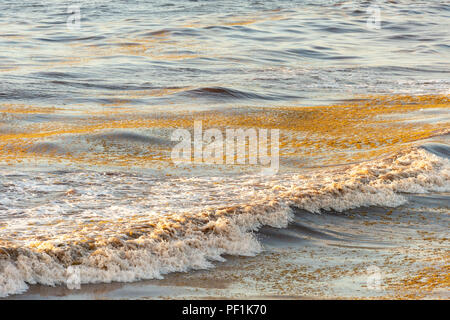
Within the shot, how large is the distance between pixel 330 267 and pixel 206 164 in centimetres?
305

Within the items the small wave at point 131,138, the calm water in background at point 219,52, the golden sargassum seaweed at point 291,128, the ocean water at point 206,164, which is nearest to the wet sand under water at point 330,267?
the ocean water at point 206,164

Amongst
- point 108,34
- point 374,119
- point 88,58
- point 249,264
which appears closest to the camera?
point 249,264

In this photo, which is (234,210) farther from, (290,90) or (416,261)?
(290,90)

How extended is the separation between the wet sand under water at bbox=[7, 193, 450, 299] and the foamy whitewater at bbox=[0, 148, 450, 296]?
0.15 meters

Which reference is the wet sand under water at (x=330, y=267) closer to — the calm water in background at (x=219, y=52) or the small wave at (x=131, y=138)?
the small wave at (x=131, y=138)

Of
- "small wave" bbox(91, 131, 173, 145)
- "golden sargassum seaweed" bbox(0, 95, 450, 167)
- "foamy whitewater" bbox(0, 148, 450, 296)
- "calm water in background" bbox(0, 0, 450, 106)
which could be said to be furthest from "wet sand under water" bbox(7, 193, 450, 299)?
"calm water in background" bbox(0, 0, 450, 106)

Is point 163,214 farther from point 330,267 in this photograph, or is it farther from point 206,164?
point 206,164

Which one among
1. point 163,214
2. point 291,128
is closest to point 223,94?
point 291,128

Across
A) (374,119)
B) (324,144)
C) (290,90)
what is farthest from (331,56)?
(324,144)

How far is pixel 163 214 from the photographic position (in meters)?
6.02

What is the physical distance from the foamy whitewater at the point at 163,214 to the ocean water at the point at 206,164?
16 millimetres

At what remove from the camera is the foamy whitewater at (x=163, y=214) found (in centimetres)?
485

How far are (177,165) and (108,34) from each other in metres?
14.0

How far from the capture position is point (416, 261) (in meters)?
5.23
